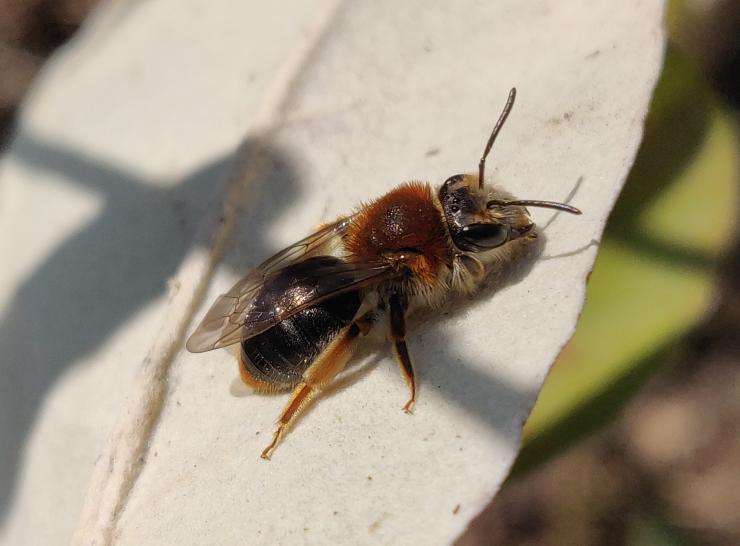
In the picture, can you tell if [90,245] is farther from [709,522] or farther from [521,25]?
[709,522]

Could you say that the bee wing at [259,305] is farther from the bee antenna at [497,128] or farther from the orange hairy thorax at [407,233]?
the bee antenna at [497,128]

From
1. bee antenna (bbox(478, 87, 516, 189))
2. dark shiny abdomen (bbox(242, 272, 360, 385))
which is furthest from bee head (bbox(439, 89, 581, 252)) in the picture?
dark shiny abdomen (bbox(242, 272, 360, 385))

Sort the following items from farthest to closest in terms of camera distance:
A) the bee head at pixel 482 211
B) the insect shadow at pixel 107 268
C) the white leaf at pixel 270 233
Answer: the insect shadow at pixel 107 268, the bee head at pixel 482 211, the white leaf at pixel 270 233

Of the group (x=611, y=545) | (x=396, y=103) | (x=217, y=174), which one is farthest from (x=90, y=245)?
(x=611, y=545)

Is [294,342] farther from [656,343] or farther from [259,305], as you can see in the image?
[656,343]

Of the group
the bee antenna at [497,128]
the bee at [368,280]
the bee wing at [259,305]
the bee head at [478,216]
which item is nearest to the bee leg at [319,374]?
the bee at [368,280]

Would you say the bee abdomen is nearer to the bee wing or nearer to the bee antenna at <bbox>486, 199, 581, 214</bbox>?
the bee wing

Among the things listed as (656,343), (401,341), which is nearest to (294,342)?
(401,341)
